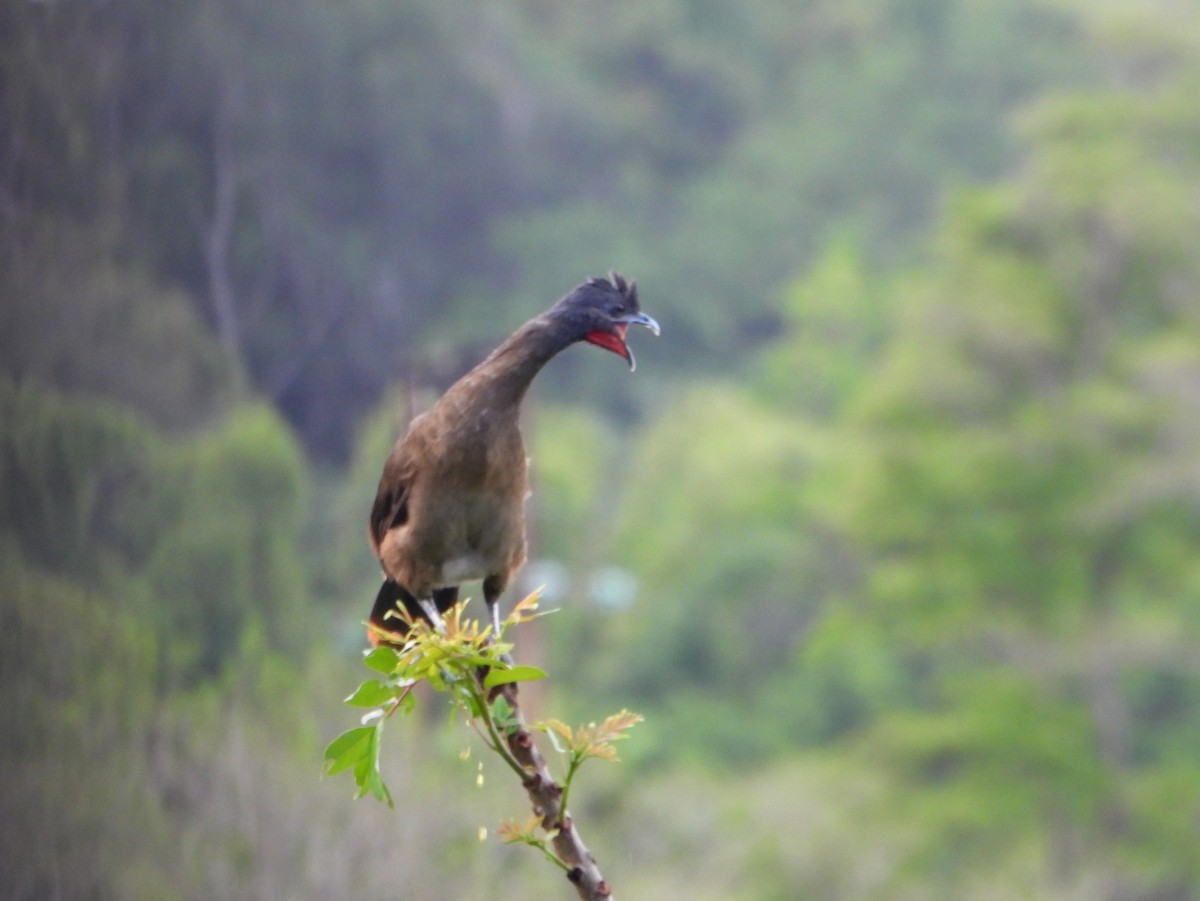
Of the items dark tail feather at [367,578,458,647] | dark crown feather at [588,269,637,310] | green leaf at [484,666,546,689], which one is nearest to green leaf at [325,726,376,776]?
green leaf at [484,666,546,689]

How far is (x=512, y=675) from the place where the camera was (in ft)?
4.78

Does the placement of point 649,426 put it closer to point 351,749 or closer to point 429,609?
point 429,609

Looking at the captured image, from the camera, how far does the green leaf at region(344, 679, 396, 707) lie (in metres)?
1.45

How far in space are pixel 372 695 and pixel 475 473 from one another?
1.40ft

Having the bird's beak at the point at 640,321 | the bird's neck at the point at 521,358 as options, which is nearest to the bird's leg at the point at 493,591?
the bird's neck at the point at 521,358

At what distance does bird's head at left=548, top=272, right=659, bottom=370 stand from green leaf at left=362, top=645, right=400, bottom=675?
0.41m

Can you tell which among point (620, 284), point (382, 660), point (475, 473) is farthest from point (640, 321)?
point (382, 660)

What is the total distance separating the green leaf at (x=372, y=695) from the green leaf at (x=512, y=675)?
0.09m

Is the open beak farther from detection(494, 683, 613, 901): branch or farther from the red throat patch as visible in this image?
detection(494, 683, 613, 901): branch

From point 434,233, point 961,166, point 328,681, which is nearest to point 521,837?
point 328,681

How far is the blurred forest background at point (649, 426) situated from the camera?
4.12 metres

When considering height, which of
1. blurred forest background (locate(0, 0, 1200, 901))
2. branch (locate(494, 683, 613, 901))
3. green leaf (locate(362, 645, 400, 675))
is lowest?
branch (locate(494, 683, 613, 901))

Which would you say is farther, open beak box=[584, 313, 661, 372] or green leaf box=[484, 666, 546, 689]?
open beak box=[584, 313, 661, 372]

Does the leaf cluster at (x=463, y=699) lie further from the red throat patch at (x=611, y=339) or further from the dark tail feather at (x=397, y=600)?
the dark tail feather at (x=397, y=600)
